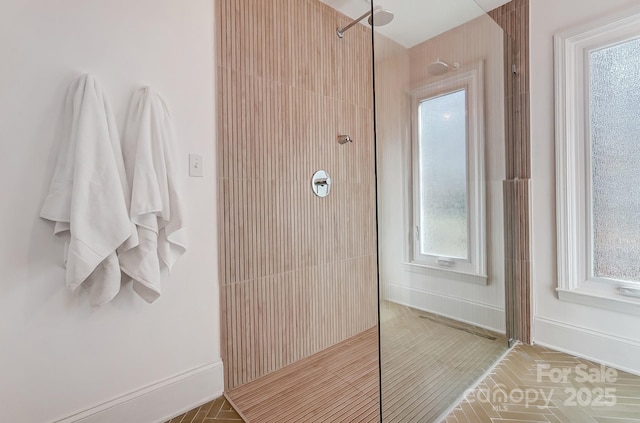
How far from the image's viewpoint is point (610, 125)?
167 centimetres

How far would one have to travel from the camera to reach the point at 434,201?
138cm

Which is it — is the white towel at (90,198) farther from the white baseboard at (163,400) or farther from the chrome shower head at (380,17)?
the chrome shower head at (380,17)

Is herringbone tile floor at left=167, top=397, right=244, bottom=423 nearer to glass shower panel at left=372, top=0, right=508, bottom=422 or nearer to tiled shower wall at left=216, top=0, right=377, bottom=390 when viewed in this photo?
tiled shower wall at left=216, top=0, right=377, bottom=390

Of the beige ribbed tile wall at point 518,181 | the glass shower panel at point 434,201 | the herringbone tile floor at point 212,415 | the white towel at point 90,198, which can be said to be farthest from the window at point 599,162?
the white towel at point 90,198

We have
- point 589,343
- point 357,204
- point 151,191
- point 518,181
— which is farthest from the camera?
point 357,204

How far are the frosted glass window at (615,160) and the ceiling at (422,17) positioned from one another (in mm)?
819

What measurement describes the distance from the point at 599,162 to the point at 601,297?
78 centimetres

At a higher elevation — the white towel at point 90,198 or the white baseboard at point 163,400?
the white towel at point 90,198

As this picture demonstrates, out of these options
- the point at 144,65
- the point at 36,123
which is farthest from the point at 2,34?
the point at 144,65

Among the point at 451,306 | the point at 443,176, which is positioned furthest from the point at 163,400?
the point at 443,176

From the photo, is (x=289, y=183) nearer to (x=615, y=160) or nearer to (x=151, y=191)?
(x=151, y=191)

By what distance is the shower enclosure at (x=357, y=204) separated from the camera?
1.24 metres

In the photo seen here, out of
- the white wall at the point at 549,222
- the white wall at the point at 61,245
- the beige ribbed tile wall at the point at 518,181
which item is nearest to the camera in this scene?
the white wall at the point at 61,245

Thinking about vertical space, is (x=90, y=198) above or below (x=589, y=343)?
above
